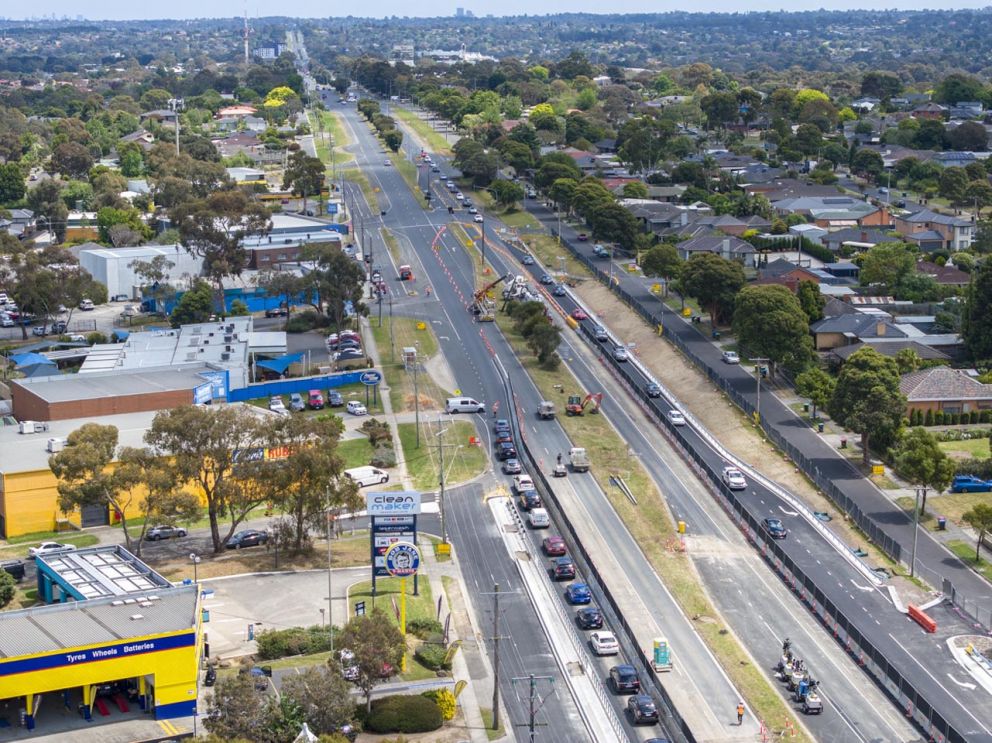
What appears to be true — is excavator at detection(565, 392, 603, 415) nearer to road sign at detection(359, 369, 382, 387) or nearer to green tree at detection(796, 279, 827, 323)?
road sign at detection(359, 369, 382, 387)

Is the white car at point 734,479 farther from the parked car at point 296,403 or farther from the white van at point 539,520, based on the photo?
the parked car at point 296,403

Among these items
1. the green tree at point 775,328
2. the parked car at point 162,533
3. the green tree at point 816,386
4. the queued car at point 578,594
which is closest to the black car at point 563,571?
the queued car at point 578,594

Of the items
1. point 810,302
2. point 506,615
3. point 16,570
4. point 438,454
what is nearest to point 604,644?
point 506,615

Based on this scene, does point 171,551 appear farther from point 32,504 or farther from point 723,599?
point 723,599

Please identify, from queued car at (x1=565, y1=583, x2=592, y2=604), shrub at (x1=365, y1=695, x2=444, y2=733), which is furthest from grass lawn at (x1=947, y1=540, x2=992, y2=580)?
shrub at (x1=365, y1=695, x2=444, y2=733)

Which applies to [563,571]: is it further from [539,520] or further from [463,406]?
[463,406]

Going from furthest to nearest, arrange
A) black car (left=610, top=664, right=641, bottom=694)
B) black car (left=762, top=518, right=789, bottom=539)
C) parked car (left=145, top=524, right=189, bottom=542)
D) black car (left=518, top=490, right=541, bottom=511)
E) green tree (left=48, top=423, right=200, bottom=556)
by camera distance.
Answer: black car (left=518, top=490, right=541, bottom=511) < parked car (left=145, top=524, right=189, bottom=542) < black car (left=762, top=518, right=789, bottom=539) < green tree (left=48, top=423, right=200, bottom=556) < black car (left=610, top=664, right=641, bottom=694)
